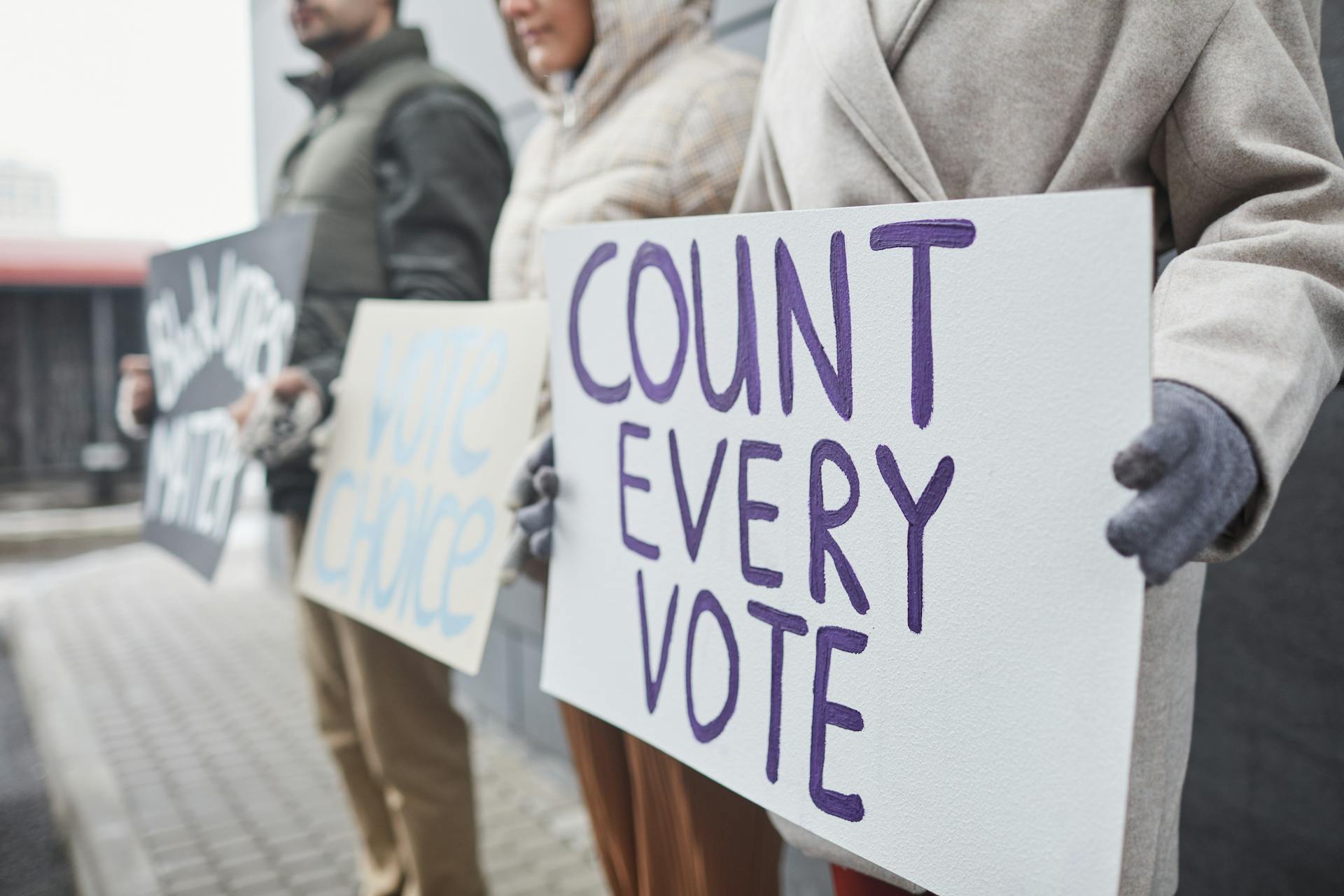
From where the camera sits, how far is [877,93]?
103cm

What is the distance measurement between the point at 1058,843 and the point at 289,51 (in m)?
6.06

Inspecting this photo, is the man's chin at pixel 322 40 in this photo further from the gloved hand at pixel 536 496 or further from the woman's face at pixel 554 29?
the gloved hand at pixel 536 496

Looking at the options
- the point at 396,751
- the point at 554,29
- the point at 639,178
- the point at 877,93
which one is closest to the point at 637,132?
the point at 639,178

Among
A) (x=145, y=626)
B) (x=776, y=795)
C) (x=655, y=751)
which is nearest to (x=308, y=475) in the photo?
(x=655, y=751)

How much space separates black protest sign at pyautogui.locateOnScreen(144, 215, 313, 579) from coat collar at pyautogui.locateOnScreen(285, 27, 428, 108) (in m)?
0.38

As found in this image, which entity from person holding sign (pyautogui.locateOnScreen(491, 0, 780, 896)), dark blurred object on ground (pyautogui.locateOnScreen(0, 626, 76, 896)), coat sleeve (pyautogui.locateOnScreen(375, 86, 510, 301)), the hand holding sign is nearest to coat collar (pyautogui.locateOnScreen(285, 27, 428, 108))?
coat sleeve (pyautogui.locateOnScreen(375, 86, 510, 301))

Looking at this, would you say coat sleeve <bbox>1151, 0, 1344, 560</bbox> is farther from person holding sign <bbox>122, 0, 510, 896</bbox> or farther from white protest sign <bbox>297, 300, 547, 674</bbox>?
person holding sign <bbox>122, 0, 510, 896</bbox>

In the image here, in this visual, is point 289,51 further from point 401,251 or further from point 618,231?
point 618,231

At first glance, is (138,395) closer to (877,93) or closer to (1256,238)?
(877,93)

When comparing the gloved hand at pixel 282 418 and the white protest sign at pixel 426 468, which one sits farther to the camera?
the gloved hand at pixel 282 418

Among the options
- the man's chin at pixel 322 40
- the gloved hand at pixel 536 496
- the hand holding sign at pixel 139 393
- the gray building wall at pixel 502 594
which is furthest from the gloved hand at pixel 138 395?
the gloved hand at pixel 536 496

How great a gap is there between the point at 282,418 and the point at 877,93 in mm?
1254

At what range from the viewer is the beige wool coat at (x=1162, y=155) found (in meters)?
0.76

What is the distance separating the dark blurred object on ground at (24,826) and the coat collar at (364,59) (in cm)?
223
